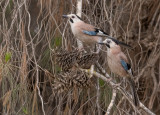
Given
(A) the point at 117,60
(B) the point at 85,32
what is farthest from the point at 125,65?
(B) the point at 85,32

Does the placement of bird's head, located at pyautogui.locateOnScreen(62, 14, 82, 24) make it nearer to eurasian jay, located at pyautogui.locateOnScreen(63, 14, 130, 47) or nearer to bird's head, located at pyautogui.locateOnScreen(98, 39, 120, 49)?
eurasian jay, located at pyautogui.locateOnScreen(63, 14, 130, 47)

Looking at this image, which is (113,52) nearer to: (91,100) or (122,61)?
(122,61)

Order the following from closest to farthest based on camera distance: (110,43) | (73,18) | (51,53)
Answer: (51,53) → (73,18) → (110,43)

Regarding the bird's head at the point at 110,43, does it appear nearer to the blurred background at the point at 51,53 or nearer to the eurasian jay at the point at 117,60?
the eurasian jay at the point at 117,60

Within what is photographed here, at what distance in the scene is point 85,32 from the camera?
352cm

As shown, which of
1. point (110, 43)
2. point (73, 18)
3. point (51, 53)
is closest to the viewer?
point (51, 53)

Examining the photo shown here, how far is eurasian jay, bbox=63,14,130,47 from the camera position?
3.42m

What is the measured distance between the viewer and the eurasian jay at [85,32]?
3416mm

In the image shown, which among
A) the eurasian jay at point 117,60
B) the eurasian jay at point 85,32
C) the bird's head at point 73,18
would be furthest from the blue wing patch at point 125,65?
the bird's head at point 73,18

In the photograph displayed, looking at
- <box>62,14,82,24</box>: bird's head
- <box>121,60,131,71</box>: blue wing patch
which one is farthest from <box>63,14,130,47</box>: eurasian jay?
<box>121,60,131,71</box>: blue wing patch

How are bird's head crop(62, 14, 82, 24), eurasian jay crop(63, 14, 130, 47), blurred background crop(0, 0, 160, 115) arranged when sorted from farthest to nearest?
eurasian jay crop(63, 14, 130, 47), bird's head crop(62, 14, 82, 24), blurred background crop(0, 0, 160, 115)

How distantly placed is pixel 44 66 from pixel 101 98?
610mm

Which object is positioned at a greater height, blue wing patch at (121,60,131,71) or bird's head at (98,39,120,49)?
bird's head at (98,39,120,49)

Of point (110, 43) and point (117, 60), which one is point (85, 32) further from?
point (117, 60)
